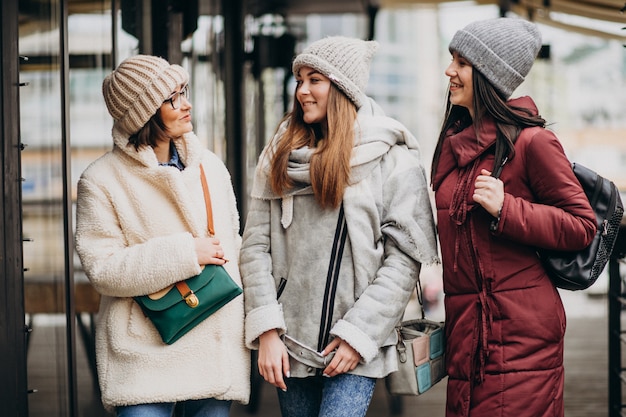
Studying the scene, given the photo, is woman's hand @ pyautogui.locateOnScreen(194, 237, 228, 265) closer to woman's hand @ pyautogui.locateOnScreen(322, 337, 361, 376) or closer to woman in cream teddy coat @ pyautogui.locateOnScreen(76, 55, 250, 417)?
woman in cream teddy coat @ pyautogui.locateOnScreen(76, 55, 250, 417)

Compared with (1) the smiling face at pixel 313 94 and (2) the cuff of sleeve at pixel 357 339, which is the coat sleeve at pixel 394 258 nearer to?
(2) the cuff of sleeve at pixel 357 339

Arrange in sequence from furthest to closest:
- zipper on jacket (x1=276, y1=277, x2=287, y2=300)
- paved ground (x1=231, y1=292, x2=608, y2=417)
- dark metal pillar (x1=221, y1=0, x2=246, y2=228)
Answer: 1. dark metal pillar (x1=221, y1=0, x2=246, y2=228)
2. paved ground (x1=231, y1=292, x2=608, y2=417)
3. zipper on jacket (x1=276, y1=277, x2=287, y2=300)

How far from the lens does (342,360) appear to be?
8.23ft

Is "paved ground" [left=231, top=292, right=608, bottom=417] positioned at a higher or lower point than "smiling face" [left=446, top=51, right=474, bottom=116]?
lower

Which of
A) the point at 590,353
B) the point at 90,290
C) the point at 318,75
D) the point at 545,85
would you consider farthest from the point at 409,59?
the point at 318,75

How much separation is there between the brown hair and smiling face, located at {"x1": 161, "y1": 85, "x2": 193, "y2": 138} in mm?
15

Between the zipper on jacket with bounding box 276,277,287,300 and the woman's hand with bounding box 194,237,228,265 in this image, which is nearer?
the woman's hand with bounding box 194,237,228,265

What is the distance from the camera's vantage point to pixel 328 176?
2.54 metres

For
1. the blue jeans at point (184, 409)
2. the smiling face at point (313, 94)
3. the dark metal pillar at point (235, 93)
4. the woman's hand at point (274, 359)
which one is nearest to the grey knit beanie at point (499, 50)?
the smiling face at point (313, 94)

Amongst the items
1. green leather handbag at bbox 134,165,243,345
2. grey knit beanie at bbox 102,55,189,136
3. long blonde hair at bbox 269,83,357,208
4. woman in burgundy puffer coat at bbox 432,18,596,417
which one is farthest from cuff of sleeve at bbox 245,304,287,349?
grey knit beanie at bbox 102,55,189,136

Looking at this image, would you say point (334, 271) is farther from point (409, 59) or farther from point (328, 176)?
point (409, 59)

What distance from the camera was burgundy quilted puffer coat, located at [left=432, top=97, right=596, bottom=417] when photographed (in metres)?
2.48

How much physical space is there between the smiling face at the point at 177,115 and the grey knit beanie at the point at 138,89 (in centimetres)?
3

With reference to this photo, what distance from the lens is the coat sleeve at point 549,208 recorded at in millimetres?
2449
